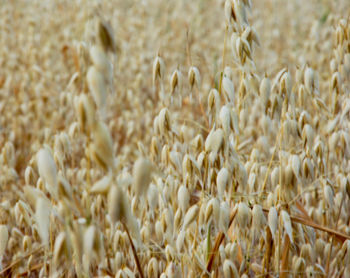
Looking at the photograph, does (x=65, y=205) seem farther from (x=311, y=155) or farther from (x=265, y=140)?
(x=265, y=140)

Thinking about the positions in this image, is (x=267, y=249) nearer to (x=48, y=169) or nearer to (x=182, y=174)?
(x=182, y=174)

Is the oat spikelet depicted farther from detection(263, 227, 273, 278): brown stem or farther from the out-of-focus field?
→ detection(263, 227, 273, 278): brown stem

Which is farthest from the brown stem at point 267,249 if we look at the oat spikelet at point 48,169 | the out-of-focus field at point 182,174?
the oat spikelet at point 48,169

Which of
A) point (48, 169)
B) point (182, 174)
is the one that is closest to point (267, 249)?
point (182, 174)

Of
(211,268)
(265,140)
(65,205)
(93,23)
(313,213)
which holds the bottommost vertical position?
(313,213)

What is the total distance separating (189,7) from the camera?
187 inches

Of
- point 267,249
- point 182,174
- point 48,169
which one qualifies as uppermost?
point 48,169

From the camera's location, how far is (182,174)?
1324 mm

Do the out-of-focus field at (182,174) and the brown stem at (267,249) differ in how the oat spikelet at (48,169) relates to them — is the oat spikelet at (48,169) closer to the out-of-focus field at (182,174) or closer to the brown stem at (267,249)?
the out-of-focus field at (182,174)

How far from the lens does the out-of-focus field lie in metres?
0.72

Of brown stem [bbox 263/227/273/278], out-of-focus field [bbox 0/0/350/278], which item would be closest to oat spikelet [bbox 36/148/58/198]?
out-of-focus field [bbox 0/0/350/278]

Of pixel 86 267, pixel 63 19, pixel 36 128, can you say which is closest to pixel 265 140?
pixel 86 267

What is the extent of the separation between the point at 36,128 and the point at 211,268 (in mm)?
1658

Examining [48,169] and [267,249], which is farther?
[267,249]
